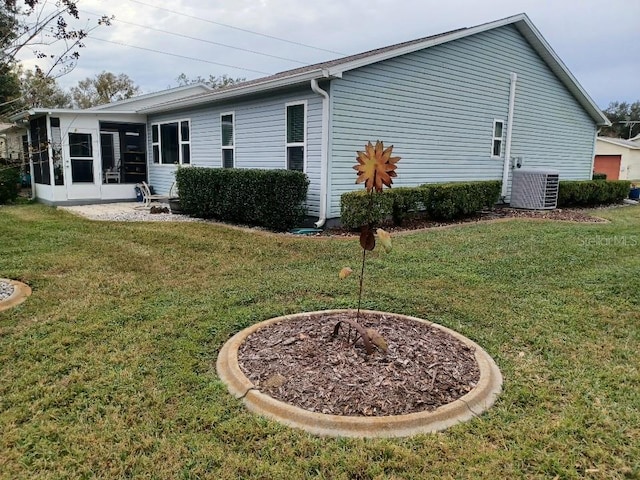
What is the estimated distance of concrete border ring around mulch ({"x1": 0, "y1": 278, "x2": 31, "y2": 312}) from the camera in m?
4.25

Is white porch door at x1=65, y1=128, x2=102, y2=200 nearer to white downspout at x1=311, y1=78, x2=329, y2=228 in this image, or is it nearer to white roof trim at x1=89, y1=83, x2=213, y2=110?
white roof trim at x1=89, y1=83, x2=213, y2=110

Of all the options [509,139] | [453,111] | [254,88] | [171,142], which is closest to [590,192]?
[509,139]

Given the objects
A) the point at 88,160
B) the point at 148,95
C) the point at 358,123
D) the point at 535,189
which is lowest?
the point at 535,189

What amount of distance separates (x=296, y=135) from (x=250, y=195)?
1635 millimetres

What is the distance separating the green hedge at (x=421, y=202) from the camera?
328 inches

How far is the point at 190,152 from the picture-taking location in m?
13.1

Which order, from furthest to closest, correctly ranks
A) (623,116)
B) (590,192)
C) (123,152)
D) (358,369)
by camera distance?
(623,116)
(123,152)
(590,192)
(358,369)

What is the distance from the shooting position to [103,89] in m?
37.0

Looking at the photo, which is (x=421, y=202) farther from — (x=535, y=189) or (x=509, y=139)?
(x=509, y=139)

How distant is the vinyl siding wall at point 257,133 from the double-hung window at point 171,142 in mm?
208

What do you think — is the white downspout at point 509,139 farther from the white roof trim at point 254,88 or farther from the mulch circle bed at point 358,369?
the mulch circle bed at point 358,369

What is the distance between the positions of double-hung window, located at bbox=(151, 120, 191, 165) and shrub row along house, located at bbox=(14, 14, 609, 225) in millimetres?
38

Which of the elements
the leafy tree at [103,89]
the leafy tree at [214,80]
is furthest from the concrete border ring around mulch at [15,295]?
the leafy tree at [214,80]

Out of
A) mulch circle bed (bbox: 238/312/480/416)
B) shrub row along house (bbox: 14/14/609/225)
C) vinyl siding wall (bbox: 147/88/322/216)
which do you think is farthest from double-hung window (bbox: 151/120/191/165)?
mulch circle bed (bbox: 238/312/480/416)
